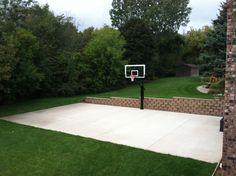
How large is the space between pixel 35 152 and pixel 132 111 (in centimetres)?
604

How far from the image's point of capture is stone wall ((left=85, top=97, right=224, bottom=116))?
34.4ft

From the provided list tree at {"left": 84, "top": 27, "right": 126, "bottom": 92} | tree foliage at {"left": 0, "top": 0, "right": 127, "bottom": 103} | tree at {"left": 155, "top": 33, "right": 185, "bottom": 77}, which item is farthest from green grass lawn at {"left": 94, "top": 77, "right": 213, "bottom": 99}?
tree at {"left": 155, "top": 33, "right": 185, "bottom": 77}

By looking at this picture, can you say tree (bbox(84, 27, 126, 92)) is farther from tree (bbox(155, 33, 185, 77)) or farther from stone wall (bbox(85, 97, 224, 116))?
tree (bbox(155, 33, 185, 77))

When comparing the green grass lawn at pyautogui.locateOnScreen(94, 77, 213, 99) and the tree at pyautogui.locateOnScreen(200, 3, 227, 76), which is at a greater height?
the tree at pyautogui.locateOnScreen(200, 3, 227, 76)

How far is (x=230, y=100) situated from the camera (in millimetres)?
3969

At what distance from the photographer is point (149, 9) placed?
28.0 metres

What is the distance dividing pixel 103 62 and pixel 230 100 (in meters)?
13.4

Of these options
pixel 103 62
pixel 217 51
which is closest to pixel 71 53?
pixel 103 62

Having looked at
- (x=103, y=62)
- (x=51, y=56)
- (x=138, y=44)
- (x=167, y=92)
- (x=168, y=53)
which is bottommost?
(x=167, y=92)

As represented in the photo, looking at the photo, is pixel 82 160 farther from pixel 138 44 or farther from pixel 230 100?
pixel 138 44

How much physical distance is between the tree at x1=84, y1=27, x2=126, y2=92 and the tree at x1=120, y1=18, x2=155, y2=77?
2788mm

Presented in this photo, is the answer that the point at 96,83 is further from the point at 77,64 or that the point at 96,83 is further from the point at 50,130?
the point at 50,130

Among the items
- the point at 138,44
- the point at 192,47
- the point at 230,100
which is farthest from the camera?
the point at 192,47

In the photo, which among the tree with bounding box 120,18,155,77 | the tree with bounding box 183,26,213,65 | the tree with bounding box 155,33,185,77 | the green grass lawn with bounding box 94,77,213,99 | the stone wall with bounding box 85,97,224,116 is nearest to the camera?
the stone wall with bounding box 85,97,224,116
